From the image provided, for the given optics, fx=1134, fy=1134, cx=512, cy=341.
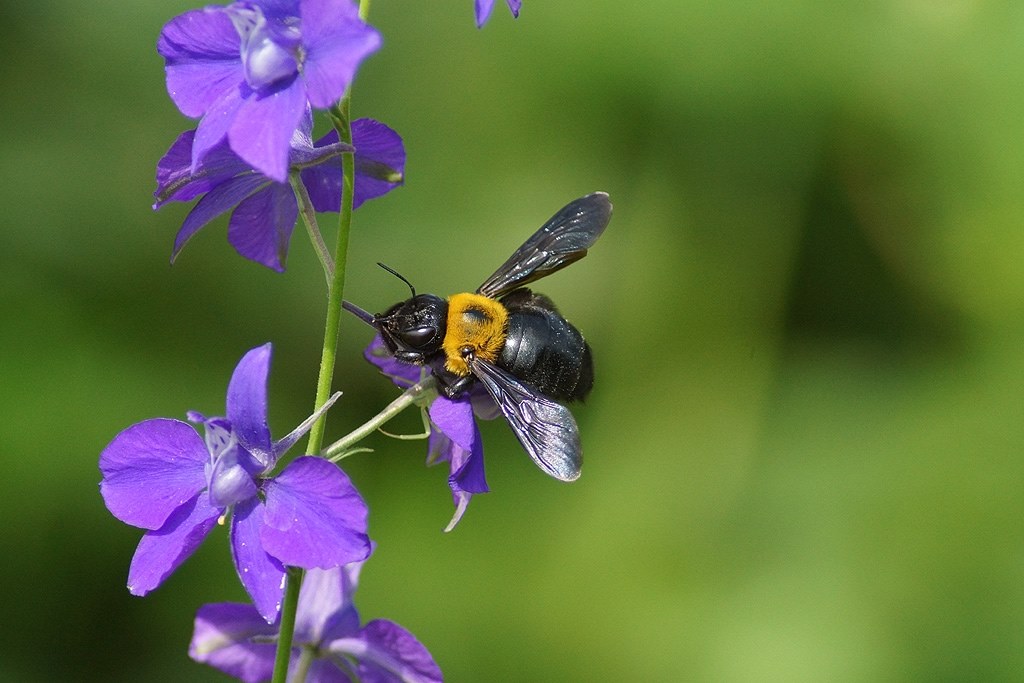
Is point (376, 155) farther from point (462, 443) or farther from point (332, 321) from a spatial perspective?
point (462, 443)

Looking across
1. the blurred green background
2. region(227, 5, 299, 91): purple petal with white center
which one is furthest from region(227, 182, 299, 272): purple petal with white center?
the blurred green background

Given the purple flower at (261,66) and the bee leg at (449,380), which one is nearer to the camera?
the purple flower at (261,66)

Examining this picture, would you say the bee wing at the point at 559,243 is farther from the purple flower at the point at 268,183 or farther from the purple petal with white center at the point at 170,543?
the purple petal with white center at the point at 170,543

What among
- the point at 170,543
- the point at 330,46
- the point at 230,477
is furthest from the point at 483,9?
the point at 170,543

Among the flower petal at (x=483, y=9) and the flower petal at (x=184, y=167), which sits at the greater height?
the flower petal at (x=483, y=9)

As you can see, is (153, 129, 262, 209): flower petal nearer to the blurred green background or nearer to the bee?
the bee

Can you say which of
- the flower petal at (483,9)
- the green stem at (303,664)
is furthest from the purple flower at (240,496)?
the flower petal at (483,9)

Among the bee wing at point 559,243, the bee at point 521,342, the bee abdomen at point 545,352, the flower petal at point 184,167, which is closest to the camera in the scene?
the flower petal at point 184,167
